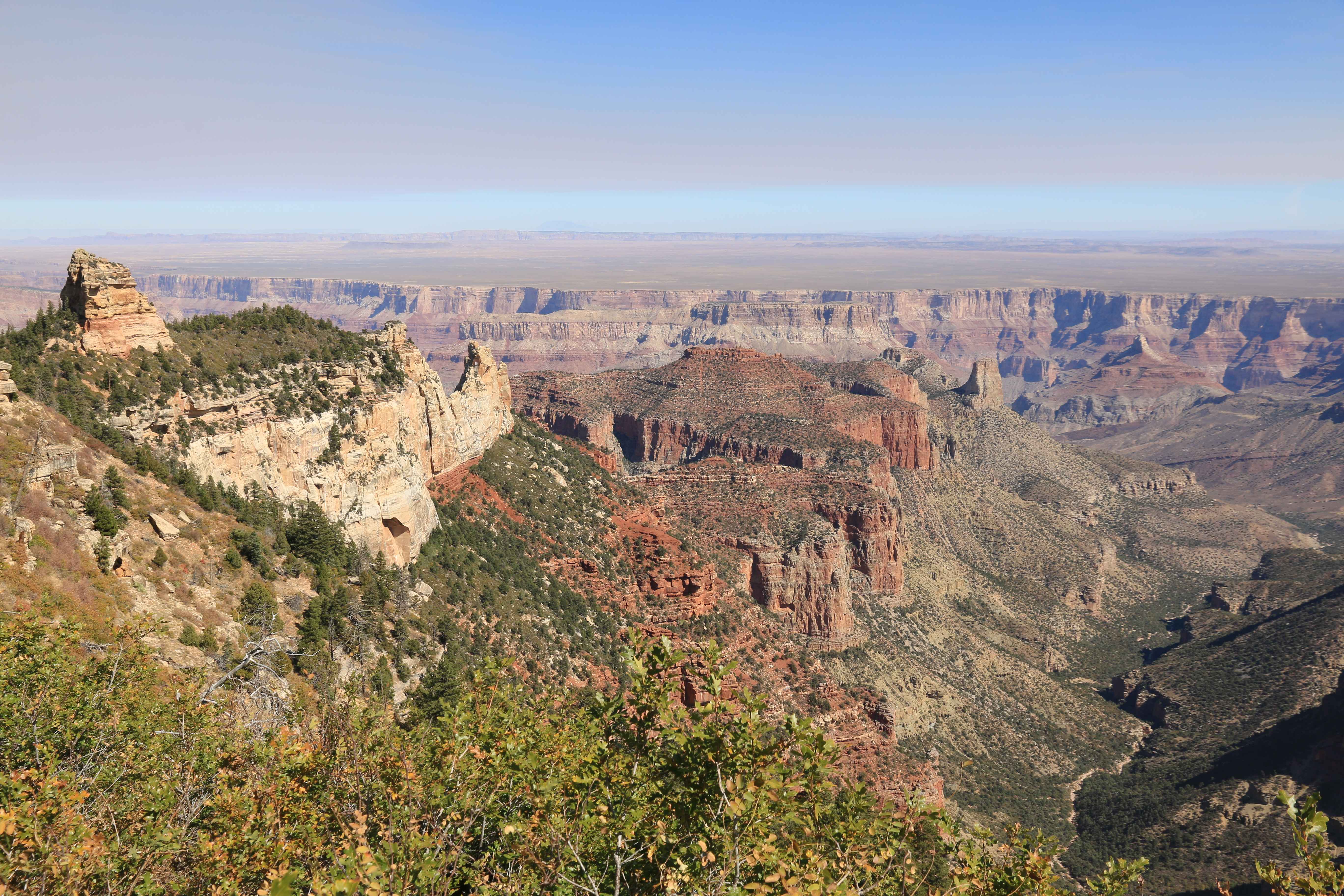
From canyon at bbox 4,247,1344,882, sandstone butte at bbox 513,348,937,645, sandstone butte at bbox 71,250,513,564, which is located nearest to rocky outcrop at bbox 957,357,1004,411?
canyon at bbox 4,247,1344,882

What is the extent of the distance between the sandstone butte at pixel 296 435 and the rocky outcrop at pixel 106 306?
4 centimetres

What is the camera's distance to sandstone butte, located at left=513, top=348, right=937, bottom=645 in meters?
68.6

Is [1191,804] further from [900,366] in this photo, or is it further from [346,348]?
[900,366]

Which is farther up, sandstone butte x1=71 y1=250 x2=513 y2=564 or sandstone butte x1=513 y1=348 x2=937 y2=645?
sandstone butte x1=71 y1=250 x2=513 y2=564

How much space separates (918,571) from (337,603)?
232ft

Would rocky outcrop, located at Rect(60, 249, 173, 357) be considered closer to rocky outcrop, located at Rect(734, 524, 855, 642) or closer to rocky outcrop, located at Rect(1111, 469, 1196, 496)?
rocky outcrop, located at Rect(734, 524, 855, 642)

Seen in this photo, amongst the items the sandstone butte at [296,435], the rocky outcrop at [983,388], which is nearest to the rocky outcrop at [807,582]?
the sandstone butte at [296,435]

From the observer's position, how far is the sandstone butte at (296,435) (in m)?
32.8

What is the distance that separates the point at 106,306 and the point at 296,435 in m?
8.93

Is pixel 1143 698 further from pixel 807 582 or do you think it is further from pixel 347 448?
pixel 347 448

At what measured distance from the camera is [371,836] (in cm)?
1592

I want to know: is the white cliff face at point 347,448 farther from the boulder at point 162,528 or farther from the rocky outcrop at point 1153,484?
the rocky outcrop at point 1153,484

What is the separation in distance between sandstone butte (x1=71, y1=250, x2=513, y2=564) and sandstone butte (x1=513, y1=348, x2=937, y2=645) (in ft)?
106

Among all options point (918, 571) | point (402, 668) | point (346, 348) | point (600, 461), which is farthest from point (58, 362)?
point (918, 571)
